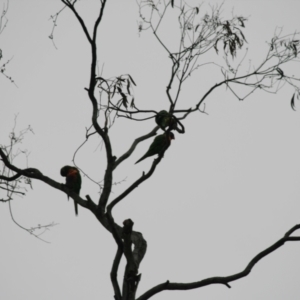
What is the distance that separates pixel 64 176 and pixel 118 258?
3585mm

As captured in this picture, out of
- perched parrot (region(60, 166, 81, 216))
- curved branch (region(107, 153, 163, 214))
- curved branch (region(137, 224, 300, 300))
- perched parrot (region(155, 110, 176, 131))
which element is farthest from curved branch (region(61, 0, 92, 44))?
perched parrot (region(60, 166, 81, 216))

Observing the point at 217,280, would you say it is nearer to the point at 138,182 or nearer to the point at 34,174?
the point at 138,182

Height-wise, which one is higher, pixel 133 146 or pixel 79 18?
pixel 79 18

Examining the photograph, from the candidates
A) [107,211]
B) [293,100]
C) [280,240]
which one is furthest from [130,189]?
[293,100]

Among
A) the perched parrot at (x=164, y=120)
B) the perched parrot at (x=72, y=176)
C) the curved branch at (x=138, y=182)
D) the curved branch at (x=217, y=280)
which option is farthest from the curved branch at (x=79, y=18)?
the perched parrot at (x=72, y=176)

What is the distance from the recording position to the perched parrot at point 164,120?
444cm

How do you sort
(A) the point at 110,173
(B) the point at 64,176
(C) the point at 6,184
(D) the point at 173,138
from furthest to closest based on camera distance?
(B) the point at 64,176, (D) the point at 173,138, (C) the point at 6,184, (A) the point at 110,173

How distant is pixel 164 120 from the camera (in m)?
4.79

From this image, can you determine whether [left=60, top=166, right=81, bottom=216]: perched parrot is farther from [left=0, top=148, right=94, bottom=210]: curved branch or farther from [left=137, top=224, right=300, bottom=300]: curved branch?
[left=137, top=224, right=300, bottom=300]: curved branch

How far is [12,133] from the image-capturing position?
5.05 metres

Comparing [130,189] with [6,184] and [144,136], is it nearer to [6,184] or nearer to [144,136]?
[144,136]

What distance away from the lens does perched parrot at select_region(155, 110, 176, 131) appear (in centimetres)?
444

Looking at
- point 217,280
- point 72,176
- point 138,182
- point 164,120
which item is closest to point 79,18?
point 164,120

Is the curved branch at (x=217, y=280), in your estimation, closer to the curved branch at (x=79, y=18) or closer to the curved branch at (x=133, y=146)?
the curved branch at (x=133, y=146)
